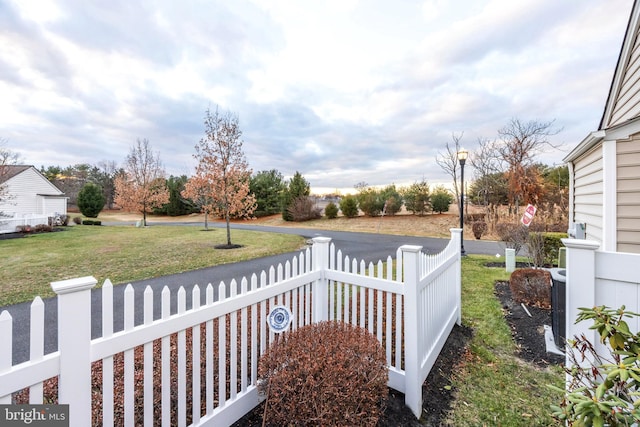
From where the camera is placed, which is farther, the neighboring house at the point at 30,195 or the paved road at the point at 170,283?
the neighboring house at the point at 30,195

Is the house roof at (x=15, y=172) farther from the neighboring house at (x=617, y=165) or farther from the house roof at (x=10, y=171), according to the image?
the neighboring house at (x=617, y=165)

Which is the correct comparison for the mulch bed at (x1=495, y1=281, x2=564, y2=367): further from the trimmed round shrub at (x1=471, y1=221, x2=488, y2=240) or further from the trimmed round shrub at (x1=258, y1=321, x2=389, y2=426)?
the trimmed round shrub at (x1=471, y1=221, x2=488, y2=240)

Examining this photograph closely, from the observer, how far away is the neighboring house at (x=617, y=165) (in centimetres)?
336

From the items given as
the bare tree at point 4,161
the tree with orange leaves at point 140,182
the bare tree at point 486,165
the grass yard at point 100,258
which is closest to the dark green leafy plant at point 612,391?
the grass yard at point 100,258

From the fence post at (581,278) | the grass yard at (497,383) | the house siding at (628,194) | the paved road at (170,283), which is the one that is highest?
the house siding at (628,194)

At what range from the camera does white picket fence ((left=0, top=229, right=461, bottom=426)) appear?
1262 millimetres

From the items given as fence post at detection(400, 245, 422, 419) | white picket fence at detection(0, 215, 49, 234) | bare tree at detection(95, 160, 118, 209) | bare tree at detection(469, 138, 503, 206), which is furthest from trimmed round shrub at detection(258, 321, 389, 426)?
bare tree at detection(95, 160, 118, 209)

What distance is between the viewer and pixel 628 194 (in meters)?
3.44

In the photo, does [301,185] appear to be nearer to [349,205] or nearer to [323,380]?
[349,205]

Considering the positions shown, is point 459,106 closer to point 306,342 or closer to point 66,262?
point 306,342

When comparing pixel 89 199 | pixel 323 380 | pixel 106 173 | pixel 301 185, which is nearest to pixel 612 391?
pixel 323 380

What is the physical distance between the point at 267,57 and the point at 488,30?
22.2 ft

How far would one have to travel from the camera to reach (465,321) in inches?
173

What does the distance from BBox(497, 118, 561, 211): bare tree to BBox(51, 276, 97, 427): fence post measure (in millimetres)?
19327
